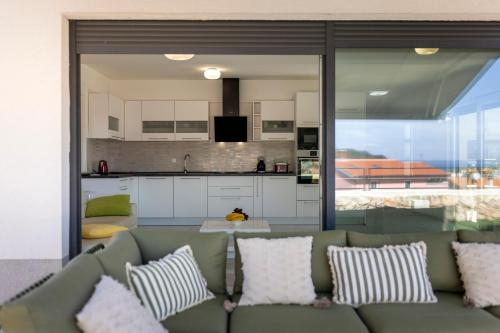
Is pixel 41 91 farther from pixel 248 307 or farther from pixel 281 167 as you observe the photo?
pixel 281 167

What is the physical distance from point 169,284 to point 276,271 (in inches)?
25.4

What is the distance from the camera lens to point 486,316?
7.22ft

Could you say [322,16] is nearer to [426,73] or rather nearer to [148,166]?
[426,73]

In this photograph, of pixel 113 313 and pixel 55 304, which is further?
pixel 113 313

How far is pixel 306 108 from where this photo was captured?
23.7 ft

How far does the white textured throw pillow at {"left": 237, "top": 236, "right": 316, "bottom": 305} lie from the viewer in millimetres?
2402

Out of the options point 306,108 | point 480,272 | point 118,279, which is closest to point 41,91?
point 118,279

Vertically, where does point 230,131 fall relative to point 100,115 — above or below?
below

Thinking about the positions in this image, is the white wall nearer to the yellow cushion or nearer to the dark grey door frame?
the dark grey door frame

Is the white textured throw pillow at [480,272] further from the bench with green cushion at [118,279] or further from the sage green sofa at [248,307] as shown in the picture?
the bench with green cushion at [118,279]

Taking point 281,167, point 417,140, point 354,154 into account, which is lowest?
point 281,167

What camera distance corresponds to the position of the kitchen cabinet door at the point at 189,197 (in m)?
7.05

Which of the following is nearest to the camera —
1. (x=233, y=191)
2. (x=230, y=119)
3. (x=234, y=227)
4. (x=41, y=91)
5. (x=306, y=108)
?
(x=41, y=91)

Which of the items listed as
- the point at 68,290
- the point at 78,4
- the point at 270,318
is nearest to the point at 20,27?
the point at 78,4
